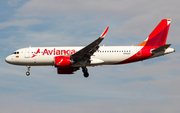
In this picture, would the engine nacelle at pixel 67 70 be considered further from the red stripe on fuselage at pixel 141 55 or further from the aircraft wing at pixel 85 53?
the red stripe on fuselage at pixel 141 55

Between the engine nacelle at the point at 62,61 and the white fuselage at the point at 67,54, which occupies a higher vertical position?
the white fuselage at the point at 67,54

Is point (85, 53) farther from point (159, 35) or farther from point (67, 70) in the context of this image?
point (159, 35)

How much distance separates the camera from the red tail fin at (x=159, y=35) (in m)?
42.3

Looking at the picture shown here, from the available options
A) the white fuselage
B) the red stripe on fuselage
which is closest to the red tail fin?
the red stripe on fuselage

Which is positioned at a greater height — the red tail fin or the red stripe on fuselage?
the red tail fin

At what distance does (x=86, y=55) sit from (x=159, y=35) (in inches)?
446

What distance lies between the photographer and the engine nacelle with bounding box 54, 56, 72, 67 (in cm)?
3866

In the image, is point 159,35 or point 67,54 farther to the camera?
point 159,35

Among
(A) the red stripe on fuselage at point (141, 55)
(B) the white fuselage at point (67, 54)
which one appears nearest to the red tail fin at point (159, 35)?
(A) the red stripe on fuselage at point (141, 55)

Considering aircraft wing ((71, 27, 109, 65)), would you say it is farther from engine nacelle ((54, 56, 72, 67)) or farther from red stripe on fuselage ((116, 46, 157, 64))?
red stripe on fuselage ((116, 46, 157, 64))

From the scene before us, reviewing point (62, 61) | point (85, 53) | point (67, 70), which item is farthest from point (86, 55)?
point (67, 70)

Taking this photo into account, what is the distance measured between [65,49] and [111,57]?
6.31 m

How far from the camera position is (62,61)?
38.7m

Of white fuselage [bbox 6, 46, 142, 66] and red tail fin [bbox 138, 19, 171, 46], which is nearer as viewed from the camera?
white fuselage [bbox 6, 46, 142, 66]
